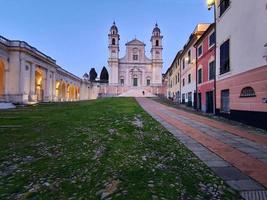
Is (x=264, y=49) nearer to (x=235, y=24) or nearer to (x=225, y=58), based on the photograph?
(x=235, y=24)

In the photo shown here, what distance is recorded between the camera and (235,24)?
15125mm

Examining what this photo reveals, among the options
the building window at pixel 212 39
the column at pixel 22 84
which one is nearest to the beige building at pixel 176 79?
the building window at pixel 212 39

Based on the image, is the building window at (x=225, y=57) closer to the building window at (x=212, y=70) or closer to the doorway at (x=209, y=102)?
the building window at (x=212, y=70)

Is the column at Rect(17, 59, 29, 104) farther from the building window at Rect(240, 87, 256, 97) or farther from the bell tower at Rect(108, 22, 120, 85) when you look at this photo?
the bell tower at Rect(108, 22, 120, 85)

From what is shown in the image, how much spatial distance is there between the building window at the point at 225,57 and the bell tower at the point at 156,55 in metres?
65.8

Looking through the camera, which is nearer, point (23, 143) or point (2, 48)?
point (23, 143)

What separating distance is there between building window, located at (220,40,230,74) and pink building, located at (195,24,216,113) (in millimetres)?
1955

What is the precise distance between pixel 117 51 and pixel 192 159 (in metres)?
80.2

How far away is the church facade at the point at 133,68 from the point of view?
82750 mm

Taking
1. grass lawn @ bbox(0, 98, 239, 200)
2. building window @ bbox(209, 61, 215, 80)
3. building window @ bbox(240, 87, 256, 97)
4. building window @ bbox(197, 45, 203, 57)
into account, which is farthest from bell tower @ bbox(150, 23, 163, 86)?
grass lawn @ bbox(0, 98, 239, 200)

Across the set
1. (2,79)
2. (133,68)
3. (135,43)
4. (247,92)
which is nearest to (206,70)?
(247,92)

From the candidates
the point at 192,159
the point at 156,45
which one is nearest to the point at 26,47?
the point at 192,159

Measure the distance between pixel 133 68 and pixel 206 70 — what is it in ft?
207

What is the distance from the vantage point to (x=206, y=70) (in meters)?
22.6
